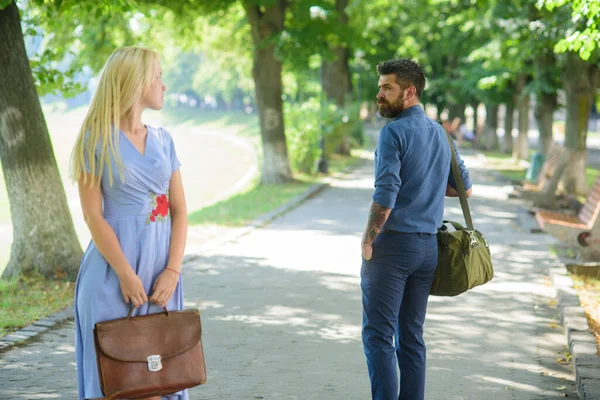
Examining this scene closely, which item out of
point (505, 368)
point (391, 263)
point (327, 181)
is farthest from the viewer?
point (327, 181)

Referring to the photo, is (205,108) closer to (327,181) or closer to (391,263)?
(327,181)

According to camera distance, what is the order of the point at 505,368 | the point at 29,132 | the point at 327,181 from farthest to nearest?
the point at 327,181, the point at 29,132, the point at 505,368

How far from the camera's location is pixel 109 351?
11.5 ft

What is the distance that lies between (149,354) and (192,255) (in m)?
7.96

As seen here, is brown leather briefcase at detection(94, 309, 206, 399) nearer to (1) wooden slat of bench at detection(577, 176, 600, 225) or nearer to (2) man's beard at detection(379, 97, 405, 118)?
(2) man's beard at detection(379, 97, 405, 118)

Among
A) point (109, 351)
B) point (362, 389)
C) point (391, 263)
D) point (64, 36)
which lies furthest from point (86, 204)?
point (64, 36)

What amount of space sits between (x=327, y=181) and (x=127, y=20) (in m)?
6.70

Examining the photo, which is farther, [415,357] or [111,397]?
[415,357]

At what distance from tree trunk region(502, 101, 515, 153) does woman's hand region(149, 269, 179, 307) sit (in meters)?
34.2

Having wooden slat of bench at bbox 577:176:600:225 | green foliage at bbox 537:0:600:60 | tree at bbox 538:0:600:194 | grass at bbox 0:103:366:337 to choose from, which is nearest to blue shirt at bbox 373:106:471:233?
grass at bbox 0:103:366:337

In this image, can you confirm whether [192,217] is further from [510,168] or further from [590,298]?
[510,168]

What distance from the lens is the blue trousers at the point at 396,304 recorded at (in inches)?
181

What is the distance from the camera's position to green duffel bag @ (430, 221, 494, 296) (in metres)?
4.71

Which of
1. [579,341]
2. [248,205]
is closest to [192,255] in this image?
[579,341]
